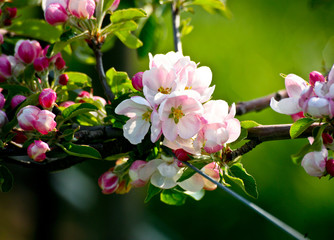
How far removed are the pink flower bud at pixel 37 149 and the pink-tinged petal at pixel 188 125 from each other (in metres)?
0.21

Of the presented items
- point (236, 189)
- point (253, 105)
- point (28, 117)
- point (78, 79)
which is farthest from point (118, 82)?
point (236, 189)

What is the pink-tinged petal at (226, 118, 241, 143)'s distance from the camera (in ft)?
2.12

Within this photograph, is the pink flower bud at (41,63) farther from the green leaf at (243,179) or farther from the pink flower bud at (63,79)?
the green leaf at (243,179)

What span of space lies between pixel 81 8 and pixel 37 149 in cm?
24

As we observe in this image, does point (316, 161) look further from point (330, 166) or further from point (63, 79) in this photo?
point (63, 79)

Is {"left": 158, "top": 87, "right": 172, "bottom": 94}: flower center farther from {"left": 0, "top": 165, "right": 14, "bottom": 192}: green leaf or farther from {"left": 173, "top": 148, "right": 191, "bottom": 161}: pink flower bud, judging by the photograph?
{"left": 0, "top": 165, "right": 14, "bottom": 192}: green leaf

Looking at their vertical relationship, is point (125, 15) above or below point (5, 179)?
above

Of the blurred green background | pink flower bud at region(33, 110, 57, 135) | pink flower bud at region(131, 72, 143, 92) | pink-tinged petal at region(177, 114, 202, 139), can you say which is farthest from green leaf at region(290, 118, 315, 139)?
Result: the blurred green background

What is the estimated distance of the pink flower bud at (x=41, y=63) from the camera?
0.80 meters

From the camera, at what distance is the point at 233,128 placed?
647mm

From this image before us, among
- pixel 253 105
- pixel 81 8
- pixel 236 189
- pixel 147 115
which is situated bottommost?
pixel 236 189

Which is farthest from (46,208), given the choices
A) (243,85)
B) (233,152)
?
(233,152)

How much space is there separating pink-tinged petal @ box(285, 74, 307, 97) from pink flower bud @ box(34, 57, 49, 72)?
416 millimetres

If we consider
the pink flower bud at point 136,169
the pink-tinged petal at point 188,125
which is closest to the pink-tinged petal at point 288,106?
the pink-tinged petal at point 188,125
